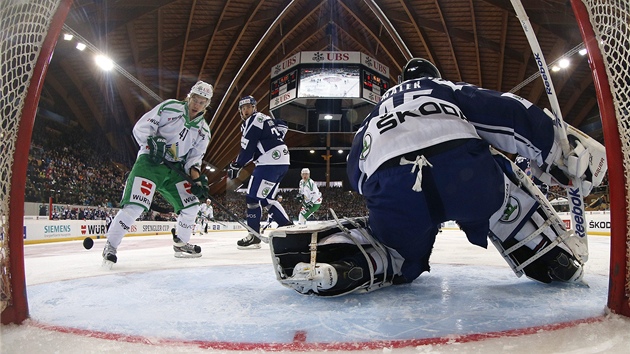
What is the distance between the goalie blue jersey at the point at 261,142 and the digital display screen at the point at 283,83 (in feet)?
29.4

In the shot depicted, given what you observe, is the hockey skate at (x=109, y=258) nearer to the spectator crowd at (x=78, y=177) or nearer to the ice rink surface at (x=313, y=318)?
the ice rink surface at (x=313, y=318)

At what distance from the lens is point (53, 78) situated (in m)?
14.9

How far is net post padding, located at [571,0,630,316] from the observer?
A: 1.04 metres

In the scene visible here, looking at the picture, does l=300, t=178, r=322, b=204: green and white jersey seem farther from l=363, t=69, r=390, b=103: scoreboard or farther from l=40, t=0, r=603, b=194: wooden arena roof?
l=40, t=0, r=603, b=194: wooden arena roof

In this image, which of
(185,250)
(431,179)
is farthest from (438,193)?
(185,250)

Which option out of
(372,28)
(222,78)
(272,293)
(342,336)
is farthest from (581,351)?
(222,78)

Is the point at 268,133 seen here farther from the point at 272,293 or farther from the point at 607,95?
the point at 607,95

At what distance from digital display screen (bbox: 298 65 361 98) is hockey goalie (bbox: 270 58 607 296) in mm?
11280

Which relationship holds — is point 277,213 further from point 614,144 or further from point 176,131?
point 614,144

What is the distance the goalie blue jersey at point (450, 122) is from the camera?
1.29 m

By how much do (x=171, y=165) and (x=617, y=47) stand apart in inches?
108

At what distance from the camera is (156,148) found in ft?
9.16

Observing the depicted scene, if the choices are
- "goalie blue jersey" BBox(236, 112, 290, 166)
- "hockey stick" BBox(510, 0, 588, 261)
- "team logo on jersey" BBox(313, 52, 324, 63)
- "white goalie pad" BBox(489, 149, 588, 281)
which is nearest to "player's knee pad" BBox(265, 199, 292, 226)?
"goalie blue jersey" BBox(236, 112, 290, 166)

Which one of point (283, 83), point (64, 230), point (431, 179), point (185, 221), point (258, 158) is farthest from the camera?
point (283, 83)
